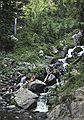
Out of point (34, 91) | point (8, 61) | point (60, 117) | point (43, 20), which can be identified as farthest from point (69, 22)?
point (60, 117)

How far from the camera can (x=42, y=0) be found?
50969mm

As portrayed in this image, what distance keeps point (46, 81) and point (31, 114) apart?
20.7 ft

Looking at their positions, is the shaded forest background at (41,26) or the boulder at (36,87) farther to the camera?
the shaded forest background at (41,26)

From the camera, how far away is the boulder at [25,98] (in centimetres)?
2231

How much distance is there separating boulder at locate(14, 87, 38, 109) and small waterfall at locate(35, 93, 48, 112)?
0.34m

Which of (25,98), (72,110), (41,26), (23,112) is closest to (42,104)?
(25,98)

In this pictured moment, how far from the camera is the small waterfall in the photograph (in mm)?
22281

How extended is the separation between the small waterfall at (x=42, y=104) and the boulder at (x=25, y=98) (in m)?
0.34

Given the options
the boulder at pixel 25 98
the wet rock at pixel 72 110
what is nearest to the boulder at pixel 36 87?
the boulder at pixel 25 98

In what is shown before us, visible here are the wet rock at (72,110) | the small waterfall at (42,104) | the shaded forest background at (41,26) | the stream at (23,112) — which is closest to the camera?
the wet rock at (72,110)

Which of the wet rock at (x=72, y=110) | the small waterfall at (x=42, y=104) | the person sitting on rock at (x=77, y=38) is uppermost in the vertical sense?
the wet rock at (x=72, y=110)

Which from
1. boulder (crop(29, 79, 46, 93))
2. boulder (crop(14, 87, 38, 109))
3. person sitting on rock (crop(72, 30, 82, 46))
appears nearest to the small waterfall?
boulder (crop(14, 87, 38, 109))

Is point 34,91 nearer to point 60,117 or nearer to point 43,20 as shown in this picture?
point 60,117

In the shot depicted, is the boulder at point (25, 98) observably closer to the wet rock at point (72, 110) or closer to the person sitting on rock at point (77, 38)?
the wet rock at point (72, 110)
